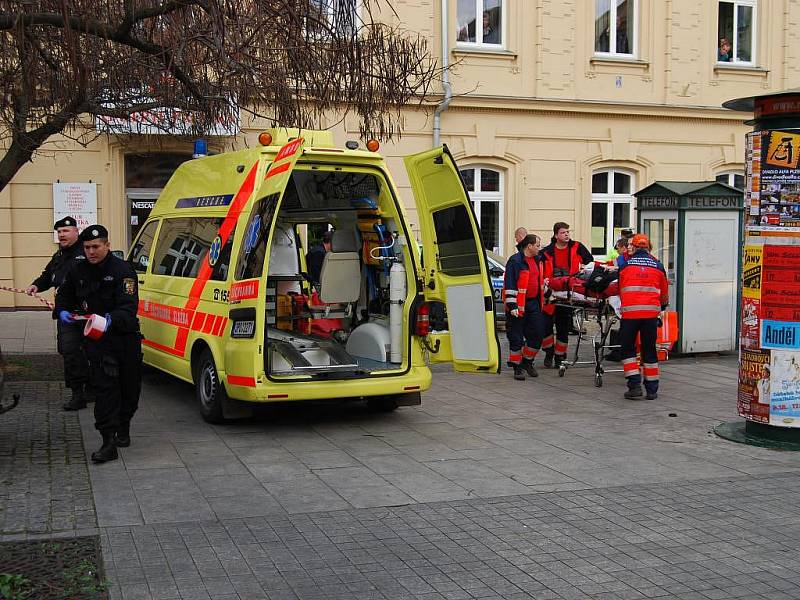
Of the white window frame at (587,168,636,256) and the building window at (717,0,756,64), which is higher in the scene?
the building window at (717,0,756,64)

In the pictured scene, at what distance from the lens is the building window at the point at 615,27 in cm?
2155

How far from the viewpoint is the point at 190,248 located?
992 cm

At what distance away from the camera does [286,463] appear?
757cm

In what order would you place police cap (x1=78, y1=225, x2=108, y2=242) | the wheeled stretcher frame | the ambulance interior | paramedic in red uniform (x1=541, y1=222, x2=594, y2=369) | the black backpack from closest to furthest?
police cap (x1=78, y1=225, x2=108, y2=242)
the ambulance interior
the black backpack
the wheeled stretcher frame
paramedic in red uniform (x1=541, y1=222, x2=594, y2=369)

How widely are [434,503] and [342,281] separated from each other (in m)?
3.72

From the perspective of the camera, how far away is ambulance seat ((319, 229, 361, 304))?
32.0 feet

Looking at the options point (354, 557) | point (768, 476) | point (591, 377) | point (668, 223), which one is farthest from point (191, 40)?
point (668, 223)

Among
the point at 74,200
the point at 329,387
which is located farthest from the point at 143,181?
the point at 329,387

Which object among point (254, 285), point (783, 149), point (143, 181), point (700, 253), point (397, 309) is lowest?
point (397, 309)

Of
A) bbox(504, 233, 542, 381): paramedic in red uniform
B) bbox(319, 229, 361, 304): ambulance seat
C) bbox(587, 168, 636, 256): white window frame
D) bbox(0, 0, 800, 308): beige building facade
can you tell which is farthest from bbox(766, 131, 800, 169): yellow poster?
bbox(587, 168, 636, 256): white window frame

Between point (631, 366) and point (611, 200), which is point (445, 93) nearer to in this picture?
point (611, 200)

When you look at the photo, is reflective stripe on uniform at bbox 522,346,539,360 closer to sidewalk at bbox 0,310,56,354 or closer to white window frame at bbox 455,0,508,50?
sidewalk at bbox 0,310,56,354

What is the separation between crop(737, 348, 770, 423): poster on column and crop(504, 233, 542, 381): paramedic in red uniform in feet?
12.0

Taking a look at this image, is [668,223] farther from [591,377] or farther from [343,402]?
[343,402]
